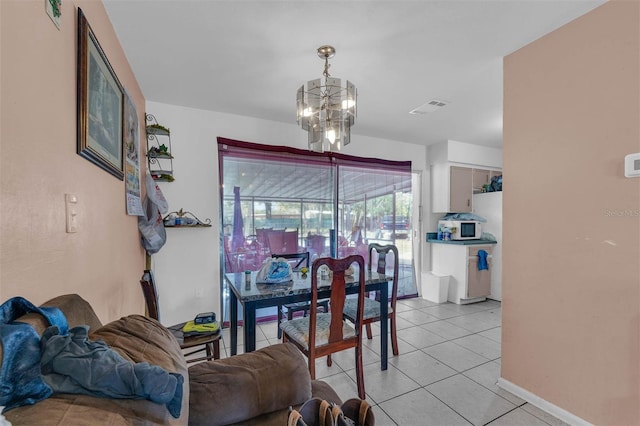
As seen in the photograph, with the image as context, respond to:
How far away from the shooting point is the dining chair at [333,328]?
1.87m

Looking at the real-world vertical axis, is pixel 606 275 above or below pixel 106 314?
above

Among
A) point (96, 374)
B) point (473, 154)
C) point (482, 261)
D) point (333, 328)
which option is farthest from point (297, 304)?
point (473, 154)

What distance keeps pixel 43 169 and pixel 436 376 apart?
2636mm

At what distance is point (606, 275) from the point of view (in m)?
1.55

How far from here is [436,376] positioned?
2.21 metres

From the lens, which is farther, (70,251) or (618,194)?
(618,194)

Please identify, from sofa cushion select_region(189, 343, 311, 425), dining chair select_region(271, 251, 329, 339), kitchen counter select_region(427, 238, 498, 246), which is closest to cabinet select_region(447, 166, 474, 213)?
kitchen counter select_region(427, 238, 498, 246)

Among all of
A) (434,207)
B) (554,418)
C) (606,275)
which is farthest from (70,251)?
(434,207)

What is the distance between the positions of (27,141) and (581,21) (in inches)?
106

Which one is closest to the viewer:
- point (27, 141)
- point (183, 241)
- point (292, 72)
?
point (27, 141)

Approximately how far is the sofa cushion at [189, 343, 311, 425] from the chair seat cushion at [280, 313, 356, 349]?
70 centimetres

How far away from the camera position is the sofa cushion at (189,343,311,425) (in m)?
1.03

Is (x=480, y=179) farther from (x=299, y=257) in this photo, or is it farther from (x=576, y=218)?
(x=299, y=257)

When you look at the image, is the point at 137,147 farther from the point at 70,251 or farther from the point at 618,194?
the point at 618,194
